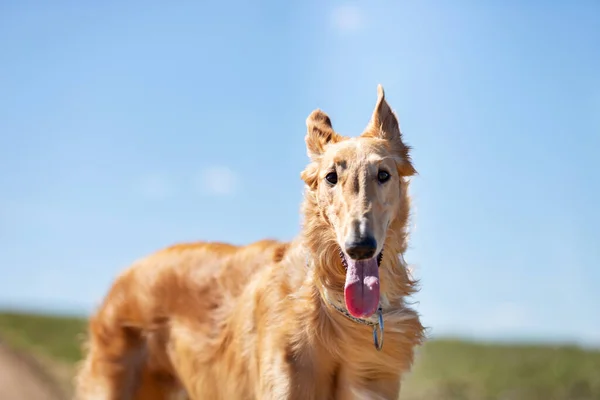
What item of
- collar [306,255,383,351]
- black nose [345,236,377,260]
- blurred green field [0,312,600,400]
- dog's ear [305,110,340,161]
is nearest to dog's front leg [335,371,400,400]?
collar [306,255,383,351]

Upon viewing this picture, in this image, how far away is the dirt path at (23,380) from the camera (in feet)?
35.3

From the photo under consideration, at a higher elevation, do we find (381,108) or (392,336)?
(381,108)

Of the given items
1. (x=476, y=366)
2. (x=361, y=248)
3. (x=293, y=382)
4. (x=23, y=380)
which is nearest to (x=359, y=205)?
(x=361, y=248)

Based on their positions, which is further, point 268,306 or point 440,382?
point 440,382

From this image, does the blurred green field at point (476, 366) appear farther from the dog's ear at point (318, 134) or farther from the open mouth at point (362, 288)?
the open mouth at point (362, 288)

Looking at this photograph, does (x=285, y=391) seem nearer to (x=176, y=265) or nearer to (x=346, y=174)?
(x=346, y=174)

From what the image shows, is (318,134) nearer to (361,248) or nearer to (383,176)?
(383,176)

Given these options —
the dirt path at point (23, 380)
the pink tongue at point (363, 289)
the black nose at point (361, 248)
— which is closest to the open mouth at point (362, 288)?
the pink tongue at point (363, 289)

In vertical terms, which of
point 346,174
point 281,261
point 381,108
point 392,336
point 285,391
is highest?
point 381,108

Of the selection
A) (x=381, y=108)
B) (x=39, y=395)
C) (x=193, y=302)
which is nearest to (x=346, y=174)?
(x=381, y=108)

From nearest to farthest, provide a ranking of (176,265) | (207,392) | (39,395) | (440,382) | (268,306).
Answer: (268,306)
(207,392)
(176,265)
(39,395)
(440,382)

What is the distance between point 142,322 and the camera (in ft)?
21.4

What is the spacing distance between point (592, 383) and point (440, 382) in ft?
10.0

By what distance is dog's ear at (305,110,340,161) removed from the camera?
5.26 m
